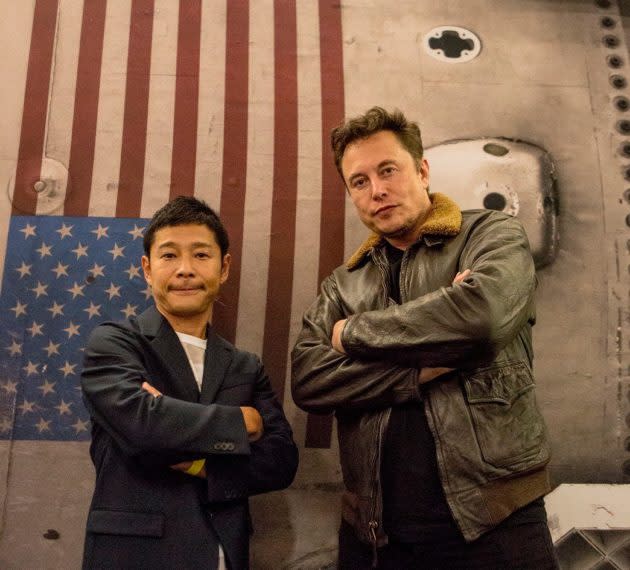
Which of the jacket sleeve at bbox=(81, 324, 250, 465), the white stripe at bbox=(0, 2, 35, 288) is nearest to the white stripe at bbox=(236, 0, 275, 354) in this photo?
the jacket sleeve at bbox=(81, 324, 250, 465)

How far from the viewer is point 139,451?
4.53ft

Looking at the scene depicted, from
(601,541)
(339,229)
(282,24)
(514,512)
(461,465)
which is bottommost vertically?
(601,541)

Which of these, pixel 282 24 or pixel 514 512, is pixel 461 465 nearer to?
pixel 514 512

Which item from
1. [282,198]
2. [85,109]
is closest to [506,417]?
[282,198]

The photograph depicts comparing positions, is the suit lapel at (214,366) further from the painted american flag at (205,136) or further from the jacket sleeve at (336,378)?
the painted american flag at (205,136)

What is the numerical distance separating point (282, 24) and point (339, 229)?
0.94 metres

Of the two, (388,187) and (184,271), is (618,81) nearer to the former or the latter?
(388,187)

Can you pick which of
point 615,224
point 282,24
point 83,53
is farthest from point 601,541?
point 83,53

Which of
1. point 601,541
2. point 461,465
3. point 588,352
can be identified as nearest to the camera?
point 461,465

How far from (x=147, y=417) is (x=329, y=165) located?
1304 millimetres

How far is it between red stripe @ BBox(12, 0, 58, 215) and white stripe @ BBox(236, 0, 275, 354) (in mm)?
815

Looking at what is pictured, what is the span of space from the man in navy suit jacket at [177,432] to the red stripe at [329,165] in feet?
1.49

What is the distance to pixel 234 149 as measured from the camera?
231 centimetres

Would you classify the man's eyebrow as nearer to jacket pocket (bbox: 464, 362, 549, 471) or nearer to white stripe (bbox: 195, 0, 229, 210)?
white stripe (bbox: 195, 0, 229, 210)
